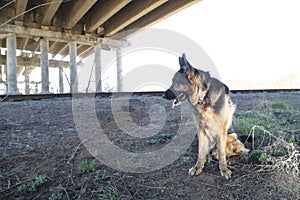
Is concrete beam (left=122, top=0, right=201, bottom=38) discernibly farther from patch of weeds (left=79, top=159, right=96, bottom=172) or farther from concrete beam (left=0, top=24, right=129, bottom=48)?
patch of weeds (left=79, top=159, right=96, bottom=172)

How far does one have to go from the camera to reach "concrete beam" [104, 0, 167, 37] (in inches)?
446

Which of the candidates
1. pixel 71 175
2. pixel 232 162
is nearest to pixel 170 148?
pixel 232 162

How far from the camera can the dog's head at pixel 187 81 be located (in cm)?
252

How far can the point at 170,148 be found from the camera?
2.90 meters

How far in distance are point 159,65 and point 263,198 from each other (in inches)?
144

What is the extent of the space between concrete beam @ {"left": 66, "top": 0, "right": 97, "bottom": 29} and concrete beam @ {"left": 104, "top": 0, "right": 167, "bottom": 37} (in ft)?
8.22

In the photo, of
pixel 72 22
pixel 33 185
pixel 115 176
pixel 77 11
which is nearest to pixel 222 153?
pixel 115 176

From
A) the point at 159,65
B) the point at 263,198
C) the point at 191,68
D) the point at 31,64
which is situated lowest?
the point at 263,198

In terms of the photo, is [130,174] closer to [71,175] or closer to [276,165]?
[71,175]

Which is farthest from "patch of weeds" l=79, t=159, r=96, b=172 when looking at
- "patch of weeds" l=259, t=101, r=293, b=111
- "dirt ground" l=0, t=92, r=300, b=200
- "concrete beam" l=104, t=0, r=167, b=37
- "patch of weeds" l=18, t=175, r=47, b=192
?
"concrete beam" l=104, t=0, r=167, b=37

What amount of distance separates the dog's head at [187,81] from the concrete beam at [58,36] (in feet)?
37.3

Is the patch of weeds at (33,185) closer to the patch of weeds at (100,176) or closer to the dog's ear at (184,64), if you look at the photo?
the patch of weeds at (100,176)

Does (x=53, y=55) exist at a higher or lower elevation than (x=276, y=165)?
higher

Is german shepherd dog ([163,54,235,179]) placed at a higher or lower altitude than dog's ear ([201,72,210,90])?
lower
